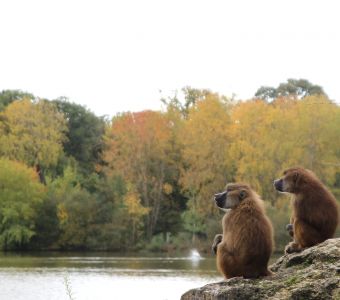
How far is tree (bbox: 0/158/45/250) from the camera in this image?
63562 millimetres

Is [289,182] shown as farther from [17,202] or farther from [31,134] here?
[31,134]

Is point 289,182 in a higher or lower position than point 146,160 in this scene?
lower

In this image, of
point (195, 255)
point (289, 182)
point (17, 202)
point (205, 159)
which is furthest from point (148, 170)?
point (289, 182)

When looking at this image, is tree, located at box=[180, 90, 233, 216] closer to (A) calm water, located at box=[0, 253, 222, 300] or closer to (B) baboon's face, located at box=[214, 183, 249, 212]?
(A) calm water, located at box=[0, 253, 222, 300]

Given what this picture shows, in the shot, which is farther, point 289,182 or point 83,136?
point 83,136

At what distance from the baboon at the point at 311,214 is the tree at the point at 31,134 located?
6318 centimetres

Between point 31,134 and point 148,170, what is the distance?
11.7 m

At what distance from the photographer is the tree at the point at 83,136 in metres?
73.9

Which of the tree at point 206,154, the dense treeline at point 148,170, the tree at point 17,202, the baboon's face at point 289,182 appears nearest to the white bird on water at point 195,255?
the dense treeline at point 148,170

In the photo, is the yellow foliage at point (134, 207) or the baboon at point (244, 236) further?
the yellow foliage at point (134, 207)

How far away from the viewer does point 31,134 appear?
2810 inches

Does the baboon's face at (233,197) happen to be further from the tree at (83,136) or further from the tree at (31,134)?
the tree at (83,136)

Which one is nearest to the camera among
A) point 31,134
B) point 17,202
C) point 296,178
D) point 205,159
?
point 296,178

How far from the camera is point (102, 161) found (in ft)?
243
